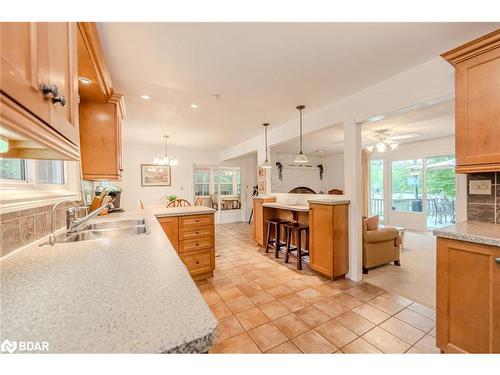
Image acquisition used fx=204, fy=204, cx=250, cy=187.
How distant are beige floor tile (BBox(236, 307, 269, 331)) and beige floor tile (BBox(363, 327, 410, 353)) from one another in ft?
2.77

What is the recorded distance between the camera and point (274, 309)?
79.9 inches

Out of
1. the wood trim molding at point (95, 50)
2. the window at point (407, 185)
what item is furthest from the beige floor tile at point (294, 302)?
the window at point (407, 185)

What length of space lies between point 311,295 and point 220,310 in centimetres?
101

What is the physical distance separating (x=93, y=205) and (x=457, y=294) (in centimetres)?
316

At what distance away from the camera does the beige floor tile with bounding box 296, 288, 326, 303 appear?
A: 7.21 ft

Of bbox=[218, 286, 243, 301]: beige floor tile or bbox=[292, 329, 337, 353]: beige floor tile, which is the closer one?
bbox=[292, 329, 337, 353]: beige floor tile

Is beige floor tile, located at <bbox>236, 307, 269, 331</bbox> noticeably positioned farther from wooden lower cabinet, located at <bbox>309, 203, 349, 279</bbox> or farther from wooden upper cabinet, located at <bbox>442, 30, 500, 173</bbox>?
wooden upper cabinet, located at <bbox>442, 30, 500, 173</bbox>

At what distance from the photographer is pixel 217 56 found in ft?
6.00

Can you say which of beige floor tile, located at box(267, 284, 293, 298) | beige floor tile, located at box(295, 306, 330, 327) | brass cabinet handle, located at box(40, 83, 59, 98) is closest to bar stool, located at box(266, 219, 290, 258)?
beige floor tile, located at box(267, 284, 293, 298)

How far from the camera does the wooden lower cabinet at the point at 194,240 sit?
252 centimetres

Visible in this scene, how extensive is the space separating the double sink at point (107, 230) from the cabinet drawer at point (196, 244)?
2.23 ft

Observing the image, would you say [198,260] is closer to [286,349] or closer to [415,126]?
[286,349]
